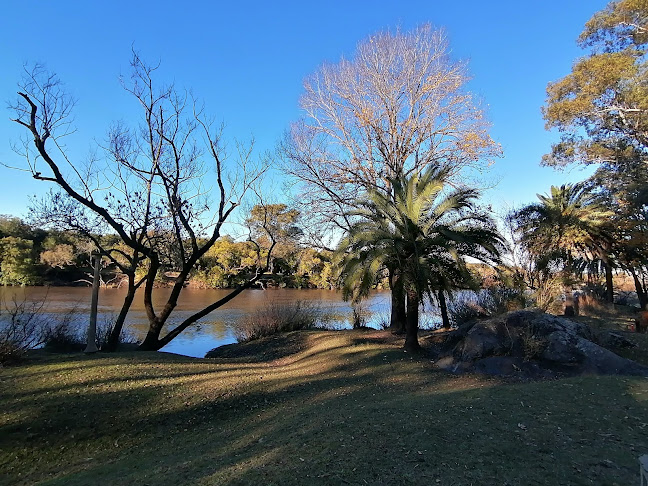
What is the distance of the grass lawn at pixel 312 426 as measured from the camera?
10.6ft

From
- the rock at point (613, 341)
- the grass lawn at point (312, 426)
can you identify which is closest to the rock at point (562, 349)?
the grass lawn at point (312, 426)

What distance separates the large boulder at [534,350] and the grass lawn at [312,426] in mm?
671

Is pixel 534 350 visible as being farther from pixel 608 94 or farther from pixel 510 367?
pixel 608 94

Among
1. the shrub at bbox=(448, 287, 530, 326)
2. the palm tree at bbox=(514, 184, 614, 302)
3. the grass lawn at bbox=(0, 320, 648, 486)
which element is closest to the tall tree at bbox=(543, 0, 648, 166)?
the palm tree at bbox=(514, 184, 614, 302)

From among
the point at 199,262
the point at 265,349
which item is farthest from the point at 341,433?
the point at 199,262

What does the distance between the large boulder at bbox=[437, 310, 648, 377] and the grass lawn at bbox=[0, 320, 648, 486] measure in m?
0.67

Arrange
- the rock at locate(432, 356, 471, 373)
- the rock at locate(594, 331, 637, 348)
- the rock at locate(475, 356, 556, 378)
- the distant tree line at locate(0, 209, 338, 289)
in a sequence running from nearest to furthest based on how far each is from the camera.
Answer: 1. the rock at locate(475, 356, 556, 378)
2. the rock at locate(432, 356, 471, 373)
3. the rock at locate(594, 331, 637, 348)
4. the distant tree line at locate(0, 209, 338, 289)

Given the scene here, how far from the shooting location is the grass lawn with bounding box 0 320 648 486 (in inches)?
127

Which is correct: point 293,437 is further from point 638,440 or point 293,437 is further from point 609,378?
point 609,378

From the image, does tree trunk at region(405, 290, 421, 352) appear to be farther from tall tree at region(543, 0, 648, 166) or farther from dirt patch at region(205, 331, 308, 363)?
tall tree at region(543, 0, 648, 166)

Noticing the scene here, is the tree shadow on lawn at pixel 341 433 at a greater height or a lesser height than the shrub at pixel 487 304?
lesser

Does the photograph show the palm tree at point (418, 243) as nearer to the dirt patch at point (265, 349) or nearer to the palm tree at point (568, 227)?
the dirt patch at point (265, 349)

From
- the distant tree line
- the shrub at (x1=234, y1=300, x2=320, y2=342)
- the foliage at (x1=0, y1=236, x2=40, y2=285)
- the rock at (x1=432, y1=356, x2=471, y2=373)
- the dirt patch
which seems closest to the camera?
the rock at (x1=432, y1=356, x2=471, y2=373)

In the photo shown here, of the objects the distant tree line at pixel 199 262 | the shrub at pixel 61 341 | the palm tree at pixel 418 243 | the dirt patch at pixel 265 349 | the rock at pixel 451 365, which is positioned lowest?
the dirt patch at pixel 265 349
